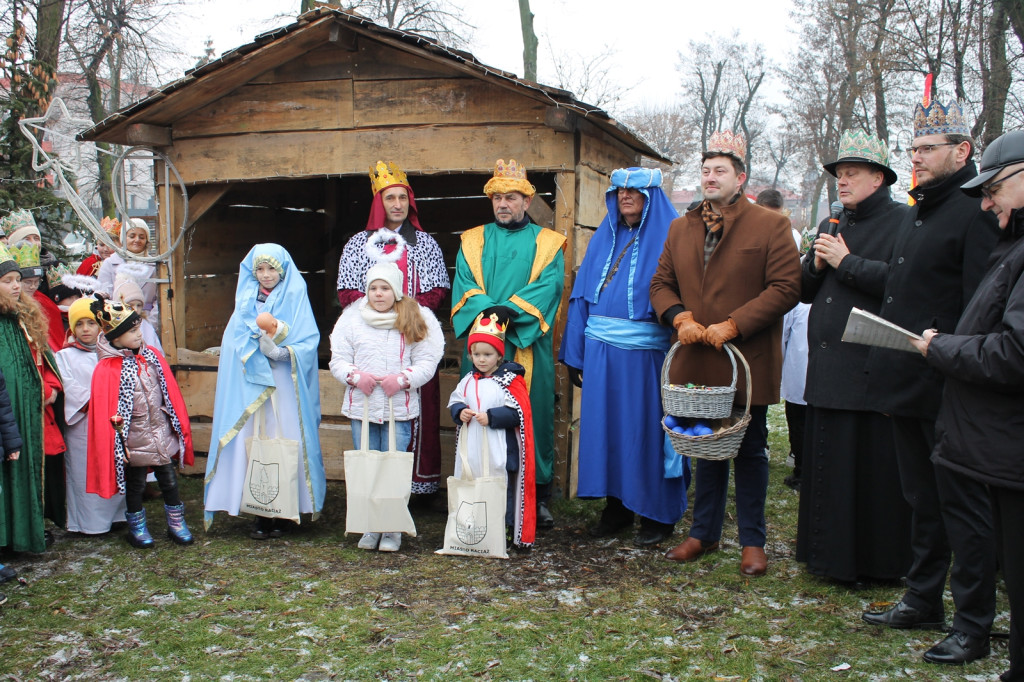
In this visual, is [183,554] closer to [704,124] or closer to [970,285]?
[970,285]

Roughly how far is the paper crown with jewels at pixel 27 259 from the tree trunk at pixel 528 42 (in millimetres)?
14756

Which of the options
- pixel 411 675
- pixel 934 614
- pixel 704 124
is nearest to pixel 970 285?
pixel 934 614

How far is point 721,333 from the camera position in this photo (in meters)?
→ 4.11

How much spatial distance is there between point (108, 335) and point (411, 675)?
8.97ft

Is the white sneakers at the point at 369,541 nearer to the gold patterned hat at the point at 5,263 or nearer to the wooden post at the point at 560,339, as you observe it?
the wooden post at the point at 560,339

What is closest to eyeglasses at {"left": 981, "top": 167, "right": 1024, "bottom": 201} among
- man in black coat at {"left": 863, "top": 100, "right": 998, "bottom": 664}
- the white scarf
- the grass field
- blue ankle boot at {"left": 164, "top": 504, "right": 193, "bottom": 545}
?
man in black coat at {"left": 863, "top": 100, "right": 998, "bottom": 664}

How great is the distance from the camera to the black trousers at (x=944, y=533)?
123 inches

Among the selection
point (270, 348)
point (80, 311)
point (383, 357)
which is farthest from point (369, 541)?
point (80, 311)

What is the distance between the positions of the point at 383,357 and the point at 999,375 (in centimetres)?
306

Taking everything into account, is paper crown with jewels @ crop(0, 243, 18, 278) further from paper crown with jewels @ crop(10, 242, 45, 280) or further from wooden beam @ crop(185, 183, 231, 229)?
wooden beam @ crop(185, 183, 231, 229)

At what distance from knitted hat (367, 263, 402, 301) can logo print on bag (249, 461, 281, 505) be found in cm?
117

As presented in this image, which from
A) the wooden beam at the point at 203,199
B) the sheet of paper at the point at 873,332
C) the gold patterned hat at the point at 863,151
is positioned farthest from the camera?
the wooden beam at the point at 203,199

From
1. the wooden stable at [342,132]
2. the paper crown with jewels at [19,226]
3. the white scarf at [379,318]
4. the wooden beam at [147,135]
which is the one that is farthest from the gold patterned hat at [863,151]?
the paper crown with jewels at [19,226]

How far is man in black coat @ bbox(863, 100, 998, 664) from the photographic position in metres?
3.42
